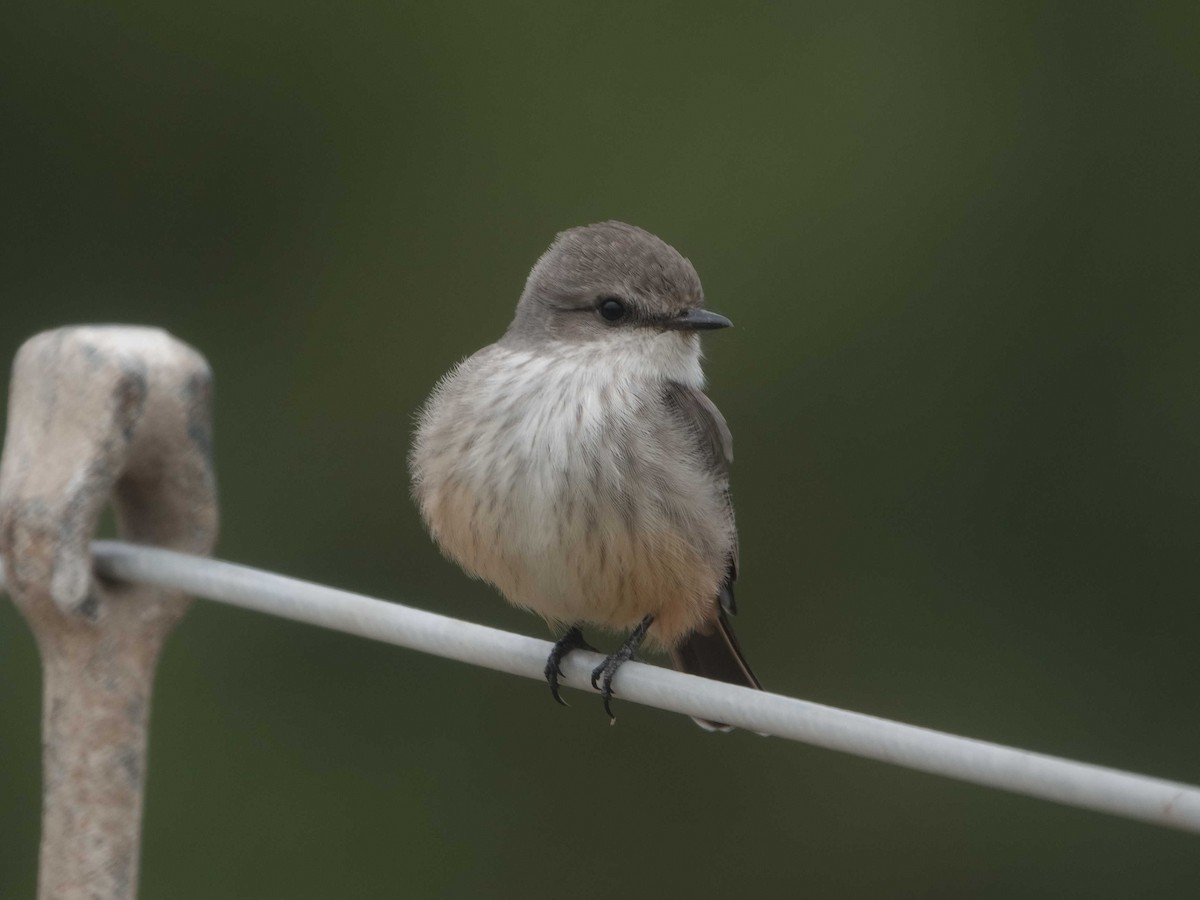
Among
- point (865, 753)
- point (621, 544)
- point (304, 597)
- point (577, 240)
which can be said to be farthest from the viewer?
point (577, 240)

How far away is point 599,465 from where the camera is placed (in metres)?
2.47

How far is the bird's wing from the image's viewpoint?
271cm

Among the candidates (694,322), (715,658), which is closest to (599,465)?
(694,322)

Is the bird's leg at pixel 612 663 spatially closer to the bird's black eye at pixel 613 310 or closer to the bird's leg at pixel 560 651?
the bird's leg at pixel 560 651

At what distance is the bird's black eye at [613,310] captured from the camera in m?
2.87

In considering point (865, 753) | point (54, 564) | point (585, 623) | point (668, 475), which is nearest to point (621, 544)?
point (668, 475)

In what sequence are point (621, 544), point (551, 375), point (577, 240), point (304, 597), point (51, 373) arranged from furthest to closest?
point (577, 240)
point (551, 375)
point (621, 544)
point (51, 373)
point (304, 597)

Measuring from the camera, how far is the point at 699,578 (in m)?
2.58

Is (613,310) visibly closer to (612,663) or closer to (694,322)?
(694,322)

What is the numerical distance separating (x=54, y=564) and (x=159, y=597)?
0.15 m

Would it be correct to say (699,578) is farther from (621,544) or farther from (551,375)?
(551,375)

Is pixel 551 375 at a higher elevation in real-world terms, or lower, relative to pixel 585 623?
higher

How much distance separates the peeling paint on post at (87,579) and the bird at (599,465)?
1.77 ft

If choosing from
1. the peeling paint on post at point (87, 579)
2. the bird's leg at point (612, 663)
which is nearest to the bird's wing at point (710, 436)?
the bird's leg at point (612, 663)
